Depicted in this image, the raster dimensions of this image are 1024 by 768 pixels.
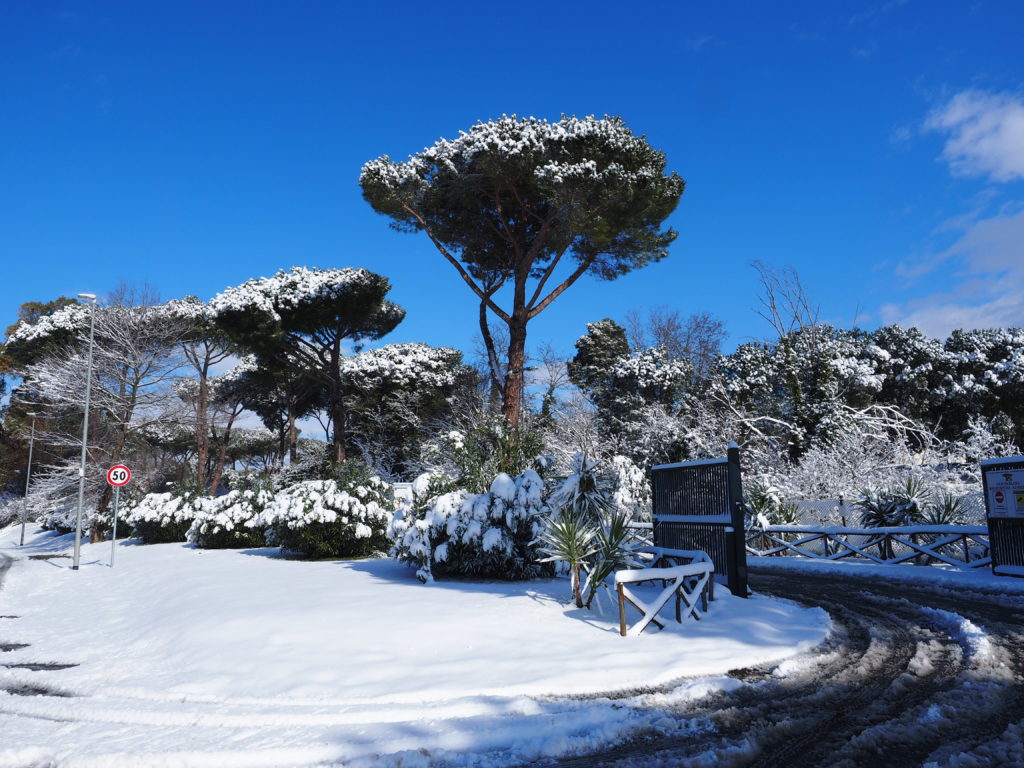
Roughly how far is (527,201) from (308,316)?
1381cm

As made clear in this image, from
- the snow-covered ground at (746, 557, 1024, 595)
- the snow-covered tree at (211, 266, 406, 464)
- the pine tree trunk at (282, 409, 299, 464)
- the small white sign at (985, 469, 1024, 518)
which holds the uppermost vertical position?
the snow-covered tree at (211, 266, 406, 464)

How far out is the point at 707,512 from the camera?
9.81 m

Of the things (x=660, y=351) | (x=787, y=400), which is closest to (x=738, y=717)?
(x=787, y=400)

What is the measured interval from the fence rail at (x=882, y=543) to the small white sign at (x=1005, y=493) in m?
1.47

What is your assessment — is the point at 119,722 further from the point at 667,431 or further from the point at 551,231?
the point at 667,431

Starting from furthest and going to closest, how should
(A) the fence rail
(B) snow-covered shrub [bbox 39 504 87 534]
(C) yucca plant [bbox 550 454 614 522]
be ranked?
(B) snow-covered shrub [bbox 39 504 87 534] → (A) the fence rail → (C) yucca plant [bbox 550 454 614 522]

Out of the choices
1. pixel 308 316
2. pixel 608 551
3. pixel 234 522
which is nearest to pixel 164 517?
pixel 234 522

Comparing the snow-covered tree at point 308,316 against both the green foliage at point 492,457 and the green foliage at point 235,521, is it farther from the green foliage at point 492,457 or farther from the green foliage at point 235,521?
the green foliage at point 492,457

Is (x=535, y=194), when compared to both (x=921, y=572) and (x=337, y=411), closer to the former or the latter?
(x=337, y=411)

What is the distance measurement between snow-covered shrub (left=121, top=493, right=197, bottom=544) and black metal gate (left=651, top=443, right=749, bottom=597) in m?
20.7

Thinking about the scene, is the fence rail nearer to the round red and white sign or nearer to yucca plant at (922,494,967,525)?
yucca plant at (922,494,967,525)

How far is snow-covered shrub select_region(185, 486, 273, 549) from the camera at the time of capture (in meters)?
21.5

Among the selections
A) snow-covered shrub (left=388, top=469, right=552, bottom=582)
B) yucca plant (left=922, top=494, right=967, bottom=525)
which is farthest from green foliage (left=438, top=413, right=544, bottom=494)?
yucca plant (left=922, top=494, right=967, bottom=525)

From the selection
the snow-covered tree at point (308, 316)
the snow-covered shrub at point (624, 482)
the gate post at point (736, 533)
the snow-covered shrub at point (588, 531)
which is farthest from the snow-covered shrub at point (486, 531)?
the snow-covered tree at point (308, 316)
